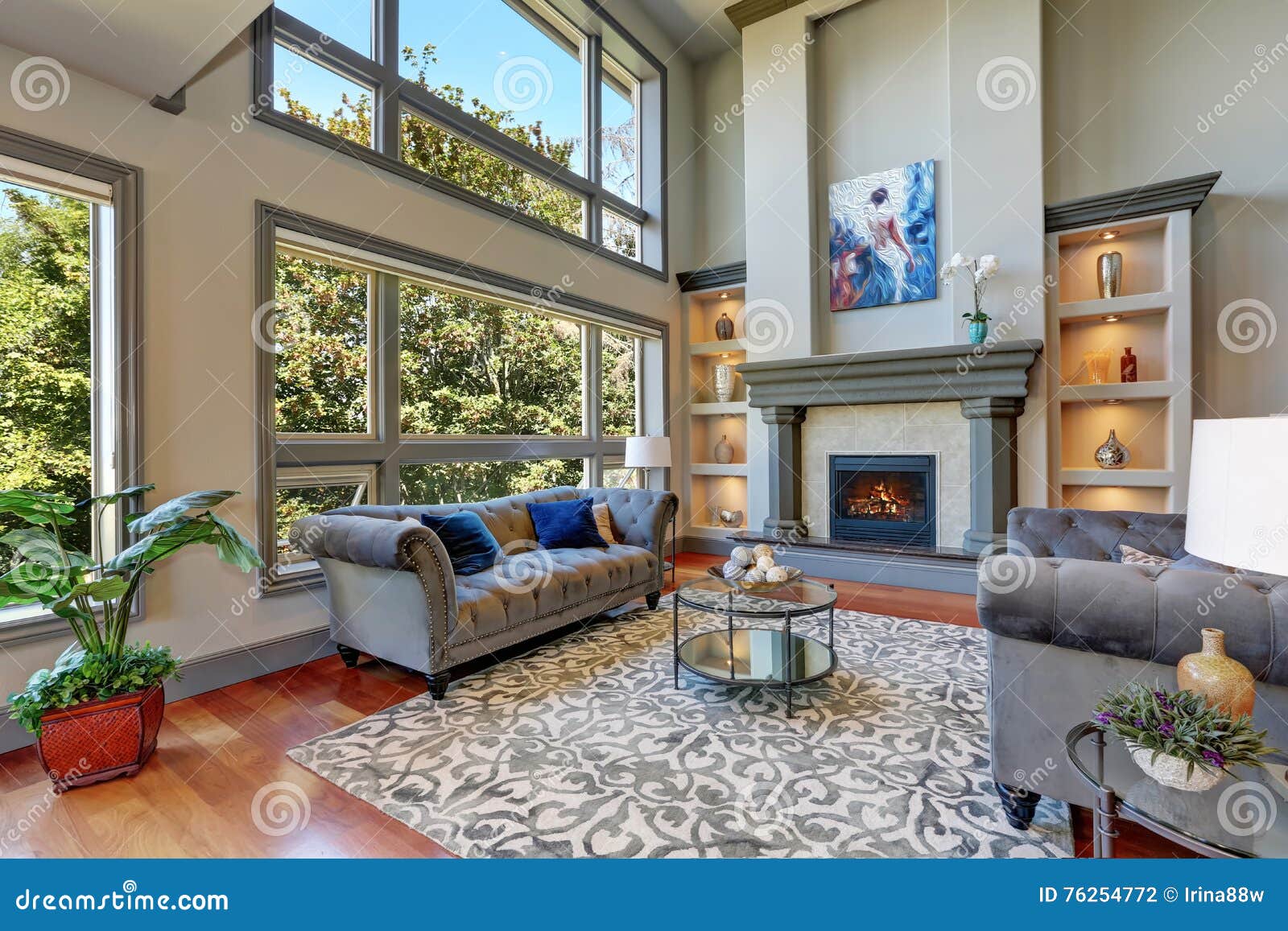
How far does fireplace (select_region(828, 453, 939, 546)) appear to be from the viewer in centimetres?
510

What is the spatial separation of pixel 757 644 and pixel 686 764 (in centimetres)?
102

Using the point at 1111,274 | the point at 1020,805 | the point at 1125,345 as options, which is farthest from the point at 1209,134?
the point at 1020,805

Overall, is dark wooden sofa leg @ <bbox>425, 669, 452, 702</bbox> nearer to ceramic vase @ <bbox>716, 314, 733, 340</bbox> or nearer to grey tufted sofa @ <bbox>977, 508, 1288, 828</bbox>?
grey tufted sofa @ <bbox>977, 508, 1288, 828</bbox>

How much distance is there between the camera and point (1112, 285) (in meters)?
4.55

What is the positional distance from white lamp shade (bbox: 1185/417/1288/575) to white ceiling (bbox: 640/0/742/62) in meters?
6.51

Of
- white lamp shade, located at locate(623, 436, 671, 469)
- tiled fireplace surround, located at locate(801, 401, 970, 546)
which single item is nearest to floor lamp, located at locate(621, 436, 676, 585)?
white lamp shade, located at locate(623, 436, 671, 469)

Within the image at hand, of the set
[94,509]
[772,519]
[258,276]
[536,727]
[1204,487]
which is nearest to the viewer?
[1204,487]

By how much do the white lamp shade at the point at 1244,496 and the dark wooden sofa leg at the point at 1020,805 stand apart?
3.34ft

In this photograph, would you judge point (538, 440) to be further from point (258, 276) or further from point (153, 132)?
point (153, 132)

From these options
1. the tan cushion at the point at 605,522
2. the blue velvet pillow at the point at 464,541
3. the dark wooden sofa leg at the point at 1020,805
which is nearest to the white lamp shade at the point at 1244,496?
the dark wooden sofa leg at the point at 1020,805

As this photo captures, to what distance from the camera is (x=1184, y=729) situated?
3.82 feet

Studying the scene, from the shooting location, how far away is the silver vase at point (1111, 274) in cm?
454
